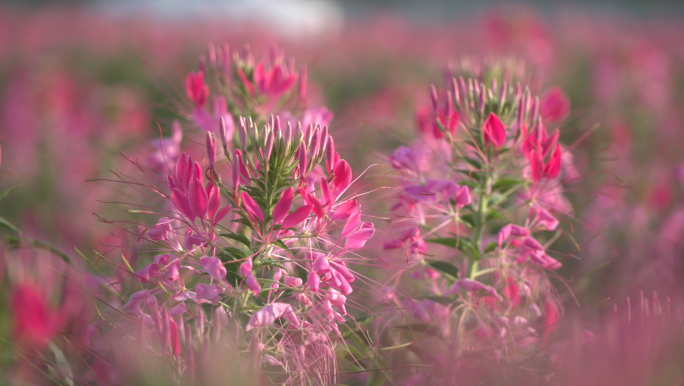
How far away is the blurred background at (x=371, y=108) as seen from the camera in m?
2.13

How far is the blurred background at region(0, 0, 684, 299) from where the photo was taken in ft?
7.00

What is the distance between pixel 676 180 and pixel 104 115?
129 inches

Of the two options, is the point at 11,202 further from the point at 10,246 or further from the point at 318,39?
the point at 318,39

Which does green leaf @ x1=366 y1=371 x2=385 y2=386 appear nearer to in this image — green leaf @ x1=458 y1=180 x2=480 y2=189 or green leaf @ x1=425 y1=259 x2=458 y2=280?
green leaf @ x1=425 y1=259 x2=458 y2=280

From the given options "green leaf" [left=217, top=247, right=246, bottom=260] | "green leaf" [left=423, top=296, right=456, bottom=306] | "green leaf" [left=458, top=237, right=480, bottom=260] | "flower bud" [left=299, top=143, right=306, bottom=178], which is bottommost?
"green leaf" [left=423, top=296, right=456, bottom=306]

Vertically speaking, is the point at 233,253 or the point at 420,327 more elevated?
the point at 233,253

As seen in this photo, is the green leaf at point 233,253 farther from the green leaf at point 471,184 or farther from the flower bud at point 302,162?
the green leaf at point 471,184

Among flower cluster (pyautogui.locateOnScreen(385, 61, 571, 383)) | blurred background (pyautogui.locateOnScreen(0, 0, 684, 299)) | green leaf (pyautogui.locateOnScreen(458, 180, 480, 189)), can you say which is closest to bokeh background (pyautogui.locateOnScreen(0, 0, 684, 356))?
blurred background (pyautogui.locateOnScreen(0, 0, 684, 299))

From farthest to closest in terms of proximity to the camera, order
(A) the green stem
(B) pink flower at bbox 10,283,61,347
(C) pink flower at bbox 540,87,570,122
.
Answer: (C) pink flower at bbox 540,87,570,122 < (A) the green stem < (B) pink flower at bbox 10,283,61,347

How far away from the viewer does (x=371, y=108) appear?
1.33 m

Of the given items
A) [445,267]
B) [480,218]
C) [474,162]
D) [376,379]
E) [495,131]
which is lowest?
[376,379]

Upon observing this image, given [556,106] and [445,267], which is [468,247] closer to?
[445,267]

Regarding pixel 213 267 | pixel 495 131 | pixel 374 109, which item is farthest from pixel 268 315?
pixel 374 109

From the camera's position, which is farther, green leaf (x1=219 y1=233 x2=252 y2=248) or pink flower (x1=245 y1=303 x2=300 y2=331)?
green leaf (x1=219 y1=233 x2=252 y2=248)
